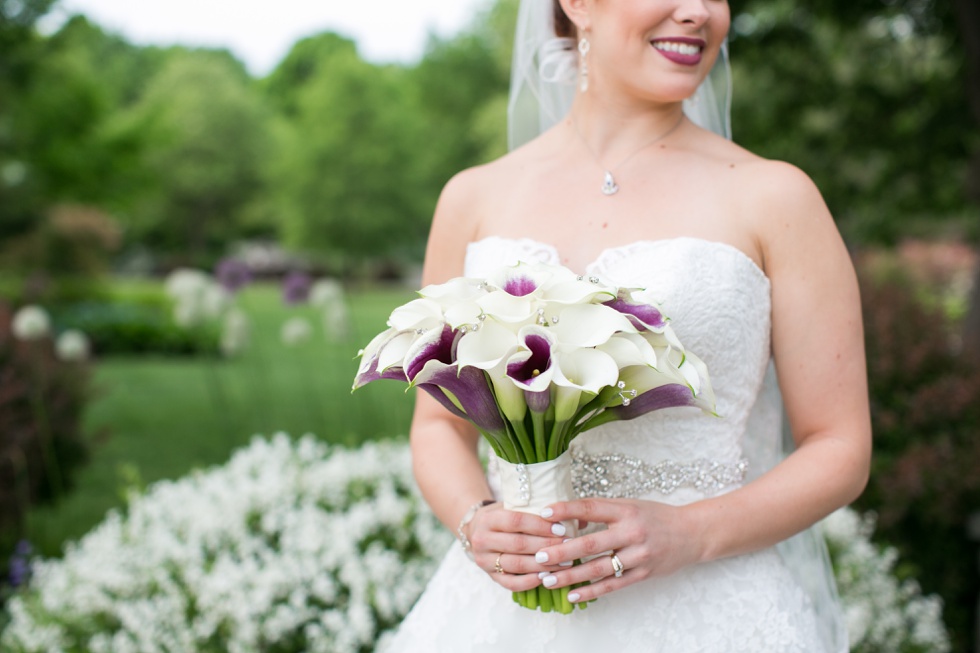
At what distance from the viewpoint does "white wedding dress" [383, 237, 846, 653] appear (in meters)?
2.06

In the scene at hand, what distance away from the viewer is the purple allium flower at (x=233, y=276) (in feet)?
18.7

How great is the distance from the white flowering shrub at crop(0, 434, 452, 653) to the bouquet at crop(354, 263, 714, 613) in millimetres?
2069

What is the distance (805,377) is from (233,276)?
14.2 ft

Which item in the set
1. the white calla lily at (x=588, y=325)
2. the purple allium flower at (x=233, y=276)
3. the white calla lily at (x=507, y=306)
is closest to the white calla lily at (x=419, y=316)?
the white calla lily at (x=507, y=306)

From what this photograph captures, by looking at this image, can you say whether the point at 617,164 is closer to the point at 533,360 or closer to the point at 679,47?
the point at 679,47

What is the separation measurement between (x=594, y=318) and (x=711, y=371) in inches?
26.5

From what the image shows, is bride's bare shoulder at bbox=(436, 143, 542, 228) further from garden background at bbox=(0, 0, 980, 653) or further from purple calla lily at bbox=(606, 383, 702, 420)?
garden background at bbox=(0, 0, 980, 653)

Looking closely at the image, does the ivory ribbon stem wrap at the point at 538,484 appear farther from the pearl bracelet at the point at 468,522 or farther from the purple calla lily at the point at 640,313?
the purple calla lily at the point at 640,313

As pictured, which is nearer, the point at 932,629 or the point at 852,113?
the point at 932,629

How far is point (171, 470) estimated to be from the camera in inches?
351

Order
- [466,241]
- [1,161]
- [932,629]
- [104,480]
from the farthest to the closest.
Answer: [1,161] → [104,480] → [932,629] → [466,241]

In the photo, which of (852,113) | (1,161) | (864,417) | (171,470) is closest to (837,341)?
(864,417)

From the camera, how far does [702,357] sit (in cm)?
214

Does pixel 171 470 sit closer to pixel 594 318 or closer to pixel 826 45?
pixel 594 318
